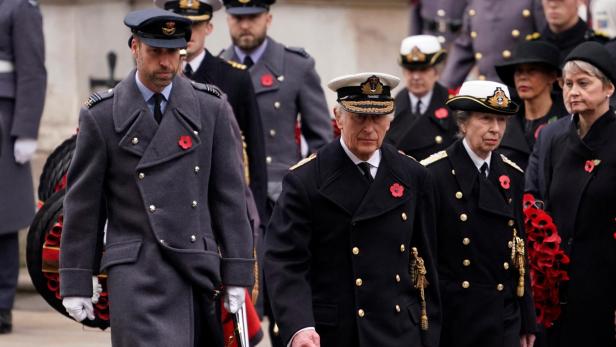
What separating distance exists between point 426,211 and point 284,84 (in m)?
3.21

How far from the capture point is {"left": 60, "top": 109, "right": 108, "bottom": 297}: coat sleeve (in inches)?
307

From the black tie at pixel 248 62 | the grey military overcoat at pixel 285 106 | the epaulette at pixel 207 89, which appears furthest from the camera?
the black tie at pixel 248 62

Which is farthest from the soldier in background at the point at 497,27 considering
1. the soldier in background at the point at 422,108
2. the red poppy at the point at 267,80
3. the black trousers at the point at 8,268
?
the black trousers at the point at 8,268

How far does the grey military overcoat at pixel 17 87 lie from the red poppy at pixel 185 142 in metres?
4.09

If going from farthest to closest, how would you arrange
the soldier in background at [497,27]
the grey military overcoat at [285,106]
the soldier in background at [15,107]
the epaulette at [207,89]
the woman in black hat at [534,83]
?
the soldier in background at [497,27] < the soldier in background at [15,107] < the grey military overcoat at [285,106] < the woman in black hat at [534,83] < the epaulette at [207,89]

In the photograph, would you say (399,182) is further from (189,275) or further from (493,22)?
(493,22)

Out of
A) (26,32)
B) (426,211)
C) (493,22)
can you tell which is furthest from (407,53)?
(426,211)

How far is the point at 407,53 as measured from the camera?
11992mm

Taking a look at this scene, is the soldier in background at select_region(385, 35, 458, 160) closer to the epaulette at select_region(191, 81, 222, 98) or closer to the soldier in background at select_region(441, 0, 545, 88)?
the soldier in background at select_region(441, 0, 545, 88)

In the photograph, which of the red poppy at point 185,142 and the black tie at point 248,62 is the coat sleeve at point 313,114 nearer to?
the black tie at point 248,62

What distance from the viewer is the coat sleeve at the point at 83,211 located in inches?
307

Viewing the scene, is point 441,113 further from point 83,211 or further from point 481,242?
point 83,211

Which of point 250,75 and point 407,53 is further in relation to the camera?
point 407,53

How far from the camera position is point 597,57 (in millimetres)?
9234
